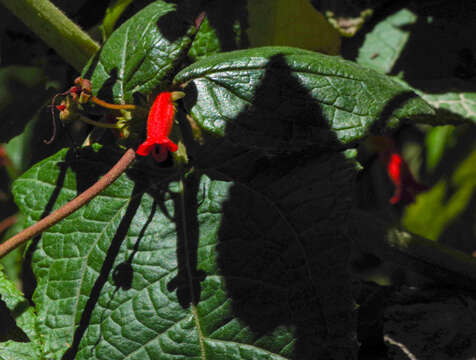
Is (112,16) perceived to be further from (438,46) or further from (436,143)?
(436,143)

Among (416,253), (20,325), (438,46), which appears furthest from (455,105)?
(20,325)

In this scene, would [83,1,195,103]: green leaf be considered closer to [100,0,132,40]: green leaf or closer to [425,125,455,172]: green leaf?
[100,0,132,40]: green leaf

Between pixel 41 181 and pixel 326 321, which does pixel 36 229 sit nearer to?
pixel 41 181

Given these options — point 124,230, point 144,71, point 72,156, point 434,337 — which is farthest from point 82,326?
point 434,337

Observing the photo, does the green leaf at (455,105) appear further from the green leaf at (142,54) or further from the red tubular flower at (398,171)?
the green leaf at (142,54)

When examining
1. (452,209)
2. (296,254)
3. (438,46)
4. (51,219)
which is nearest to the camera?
(51,219)

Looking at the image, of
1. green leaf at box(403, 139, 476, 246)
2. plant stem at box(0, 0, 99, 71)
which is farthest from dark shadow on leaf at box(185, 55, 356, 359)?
green leaf at box(403, 139, 476, 246)
